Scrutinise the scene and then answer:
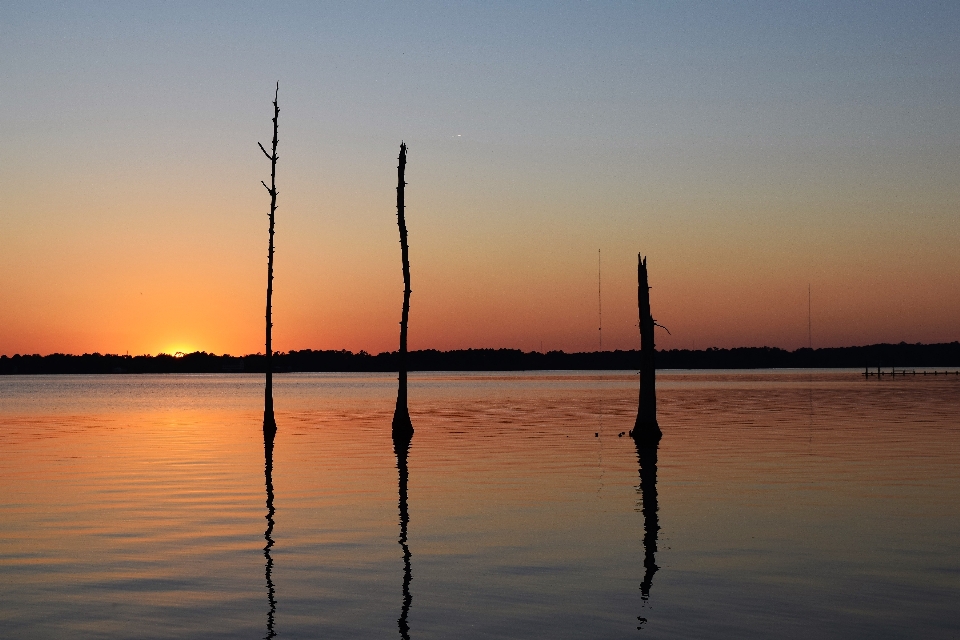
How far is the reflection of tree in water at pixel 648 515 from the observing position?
14.3 m

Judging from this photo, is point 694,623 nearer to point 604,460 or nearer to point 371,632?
point 371,632

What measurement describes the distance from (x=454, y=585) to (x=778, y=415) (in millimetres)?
47701

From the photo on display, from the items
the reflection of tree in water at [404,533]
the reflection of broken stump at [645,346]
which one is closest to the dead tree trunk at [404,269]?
the reflection of tree in water at [404,533]

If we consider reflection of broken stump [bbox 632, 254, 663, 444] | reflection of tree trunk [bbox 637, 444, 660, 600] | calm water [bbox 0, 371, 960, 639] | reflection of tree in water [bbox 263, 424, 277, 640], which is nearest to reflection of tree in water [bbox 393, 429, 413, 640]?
calm water [bbox 0, 371, 960, 639]

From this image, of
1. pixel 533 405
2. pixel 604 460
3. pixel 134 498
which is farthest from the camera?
pixel 533 405

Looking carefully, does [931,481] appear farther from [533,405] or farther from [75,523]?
[533,405]

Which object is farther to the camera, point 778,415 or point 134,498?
point 778,415

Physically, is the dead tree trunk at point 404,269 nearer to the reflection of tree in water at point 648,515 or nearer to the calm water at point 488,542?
the calm water at point 488,542

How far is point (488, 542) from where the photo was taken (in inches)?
691

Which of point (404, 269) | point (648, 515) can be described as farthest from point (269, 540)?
point (404, 269)

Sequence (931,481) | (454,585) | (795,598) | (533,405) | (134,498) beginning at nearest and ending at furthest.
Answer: (795,598) < (454,585) < (134,498) < (931,481) < (533,405)

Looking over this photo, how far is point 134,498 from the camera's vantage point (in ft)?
78.7

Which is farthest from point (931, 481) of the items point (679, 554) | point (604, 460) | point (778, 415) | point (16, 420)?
point (16, 420)

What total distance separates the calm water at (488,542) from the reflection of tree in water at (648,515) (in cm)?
10
